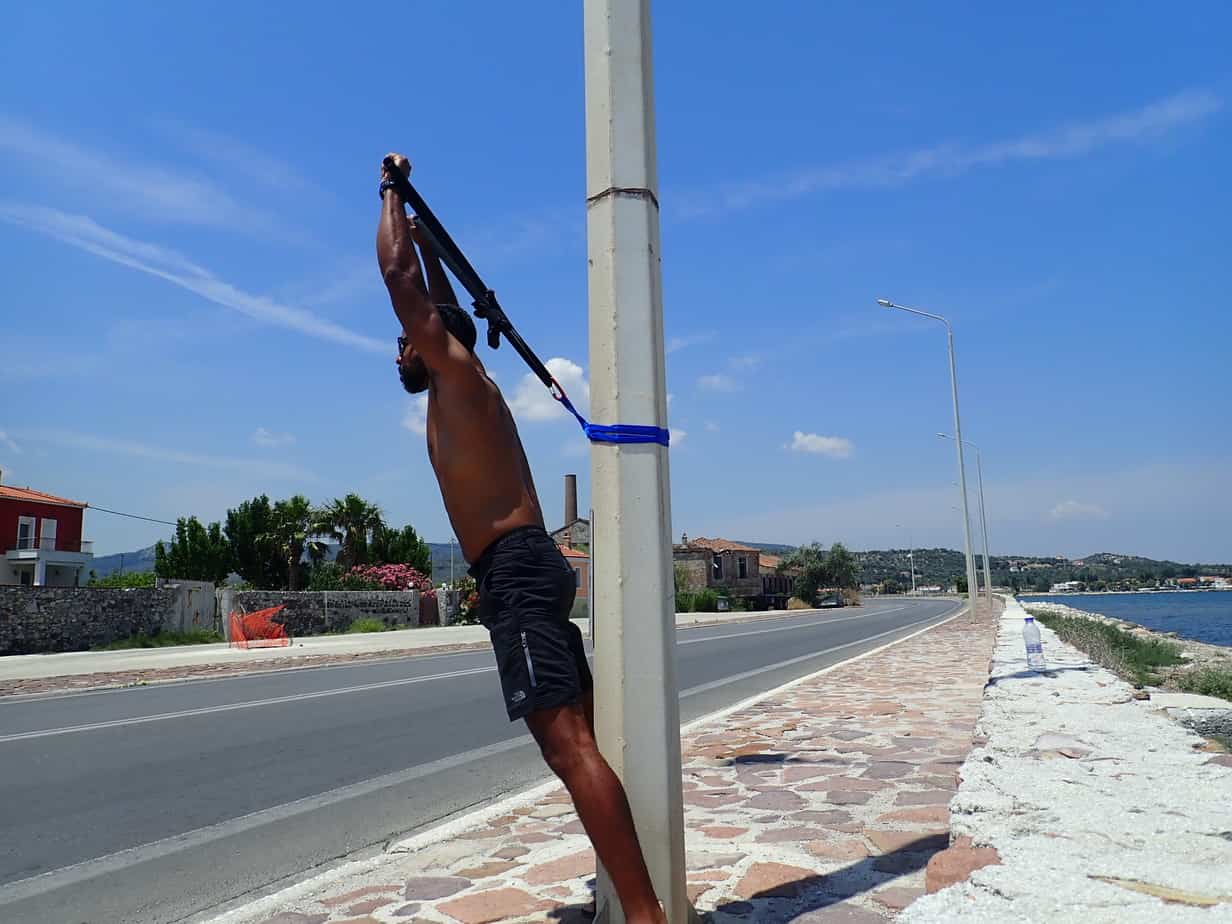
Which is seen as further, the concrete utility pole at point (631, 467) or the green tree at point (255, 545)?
the green tree at point (255, 545)

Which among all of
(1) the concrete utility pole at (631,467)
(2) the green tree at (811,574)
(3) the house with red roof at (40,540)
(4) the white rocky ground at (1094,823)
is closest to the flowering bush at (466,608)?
(3) the house with red roof at (40,540)

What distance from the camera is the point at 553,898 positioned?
10.9ft

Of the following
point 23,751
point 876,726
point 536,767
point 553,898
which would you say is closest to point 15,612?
point 23,751

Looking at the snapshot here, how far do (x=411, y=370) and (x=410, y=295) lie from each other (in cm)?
24

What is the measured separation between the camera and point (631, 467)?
2695mm

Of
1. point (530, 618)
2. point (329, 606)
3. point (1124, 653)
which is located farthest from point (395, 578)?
point (530, 618)

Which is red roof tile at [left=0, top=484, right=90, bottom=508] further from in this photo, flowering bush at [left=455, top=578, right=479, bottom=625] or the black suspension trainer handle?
the black suspension trainer handle

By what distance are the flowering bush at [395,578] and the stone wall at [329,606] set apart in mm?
1506

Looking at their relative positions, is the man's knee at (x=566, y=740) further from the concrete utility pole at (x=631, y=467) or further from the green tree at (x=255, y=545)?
the green tree at (x=255, y=545)

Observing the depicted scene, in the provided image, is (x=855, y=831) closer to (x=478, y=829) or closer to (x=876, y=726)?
(x=478, y=829)

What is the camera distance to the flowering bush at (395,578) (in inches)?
1380

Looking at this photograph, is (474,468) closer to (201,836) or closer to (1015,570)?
(201,836)

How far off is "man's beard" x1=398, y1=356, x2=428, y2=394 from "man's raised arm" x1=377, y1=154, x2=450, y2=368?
0.13 meters

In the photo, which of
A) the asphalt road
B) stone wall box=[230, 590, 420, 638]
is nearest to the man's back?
the asphalt road
